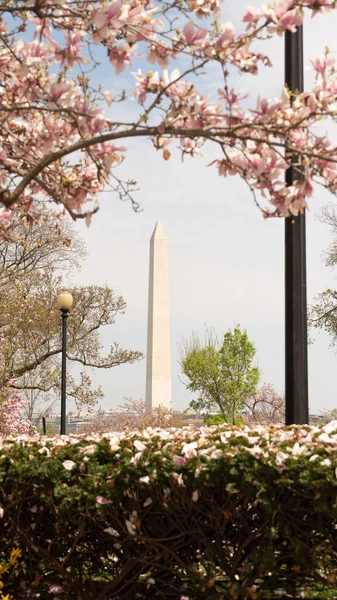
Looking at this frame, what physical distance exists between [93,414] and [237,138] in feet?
56.2

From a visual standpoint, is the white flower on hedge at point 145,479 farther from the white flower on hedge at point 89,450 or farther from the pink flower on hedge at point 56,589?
the pink flower on hedge at point 56,589

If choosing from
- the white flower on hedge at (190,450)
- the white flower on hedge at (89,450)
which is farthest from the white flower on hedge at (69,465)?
the white flower on hedge at (190,450)

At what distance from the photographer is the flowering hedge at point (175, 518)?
3.43 metres

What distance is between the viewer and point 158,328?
19.5 m

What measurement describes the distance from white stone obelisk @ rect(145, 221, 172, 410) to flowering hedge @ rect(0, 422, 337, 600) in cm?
1487

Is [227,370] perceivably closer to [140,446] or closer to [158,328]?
[158,328]

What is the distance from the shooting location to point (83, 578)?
12.8ft

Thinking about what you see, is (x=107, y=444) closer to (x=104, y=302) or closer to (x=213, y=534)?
(x=213, y=534)

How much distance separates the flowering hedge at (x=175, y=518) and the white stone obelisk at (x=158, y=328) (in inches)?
585

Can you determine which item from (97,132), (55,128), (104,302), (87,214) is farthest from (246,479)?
(104,302)

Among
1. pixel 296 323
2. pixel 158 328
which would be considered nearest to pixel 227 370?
pixel 158 328

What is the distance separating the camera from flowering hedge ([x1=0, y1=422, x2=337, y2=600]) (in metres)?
3.43

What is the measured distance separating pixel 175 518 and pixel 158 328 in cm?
1590

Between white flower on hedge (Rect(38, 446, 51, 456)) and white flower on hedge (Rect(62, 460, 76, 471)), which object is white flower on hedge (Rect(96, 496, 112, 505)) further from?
white flower on hedge (Rect(38, 446, 51, 456))
